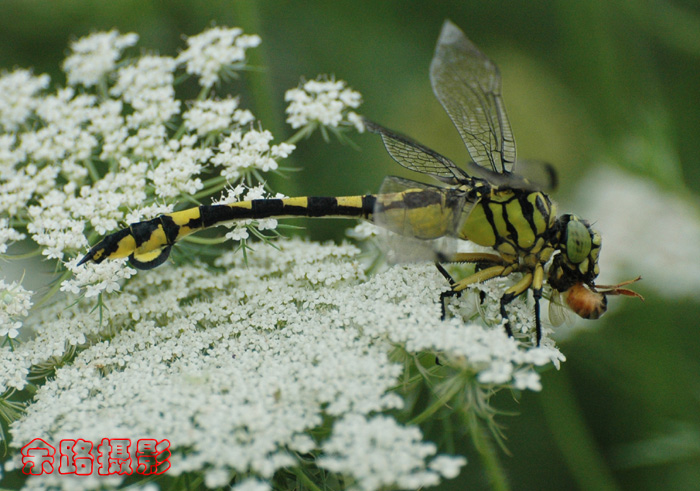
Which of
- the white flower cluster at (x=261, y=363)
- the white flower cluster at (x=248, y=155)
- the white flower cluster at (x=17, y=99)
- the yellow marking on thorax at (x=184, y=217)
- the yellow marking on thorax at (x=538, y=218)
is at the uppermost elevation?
the white flower cluster at (x=17, y=99)

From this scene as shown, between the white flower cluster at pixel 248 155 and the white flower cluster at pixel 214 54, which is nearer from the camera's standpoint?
the white flower cluster at pixel 248 155

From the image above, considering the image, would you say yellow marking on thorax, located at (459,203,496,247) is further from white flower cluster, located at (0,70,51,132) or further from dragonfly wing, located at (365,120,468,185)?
white flower cluster, located at (0,70,51,132)

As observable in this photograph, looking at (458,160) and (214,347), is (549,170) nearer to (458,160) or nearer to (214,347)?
(214,347)

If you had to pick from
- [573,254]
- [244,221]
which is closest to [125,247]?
[244,221]

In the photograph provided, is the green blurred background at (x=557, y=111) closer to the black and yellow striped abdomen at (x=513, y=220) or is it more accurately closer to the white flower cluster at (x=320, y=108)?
the white flower cluster at (x=320, y=108)

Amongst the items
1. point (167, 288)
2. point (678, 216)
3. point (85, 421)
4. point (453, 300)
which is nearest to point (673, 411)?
point (678, 216)

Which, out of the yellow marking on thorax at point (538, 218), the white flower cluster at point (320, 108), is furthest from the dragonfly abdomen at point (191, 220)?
the yellow marking on thorax at point (538, 218)

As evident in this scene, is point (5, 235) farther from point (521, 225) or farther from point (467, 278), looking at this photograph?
point (521, 225)

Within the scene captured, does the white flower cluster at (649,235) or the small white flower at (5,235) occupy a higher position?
the white flower cluster at (649,235)
